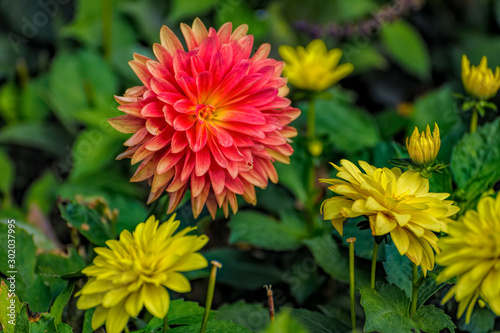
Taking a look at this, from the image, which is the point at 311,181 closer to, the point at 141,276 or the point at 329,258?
the point at 329,258

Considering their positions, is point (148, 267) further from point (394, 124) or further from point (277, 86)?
point (394, 124)

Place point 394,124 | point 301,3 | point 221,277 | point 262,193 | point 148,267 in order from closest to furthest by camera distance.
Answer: point 148,267 < point 221,277 < point 262,193 < point 394,124 < point 301,3

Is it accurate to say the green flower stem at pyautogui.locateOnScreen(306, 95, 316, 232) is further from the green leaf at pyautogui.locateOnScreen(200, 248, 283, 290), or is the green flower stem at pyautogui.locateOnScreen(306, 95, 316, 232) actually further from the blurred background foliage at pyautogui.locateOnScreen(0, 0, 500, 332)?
the green leaf at pyautogui.locateOnScreen(200, 248, 283, 290)

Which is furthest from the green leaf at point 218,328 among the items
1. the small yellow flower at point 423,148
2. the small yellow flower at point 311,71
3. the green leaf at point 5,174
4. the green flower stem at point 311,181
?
the green leaf at point 5,174

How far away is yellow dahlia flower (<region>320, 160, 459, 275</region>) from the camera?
0.61 meters

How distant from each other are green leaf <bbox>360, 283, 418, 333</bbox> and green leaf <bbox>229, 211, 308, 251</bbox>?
0.34 metres

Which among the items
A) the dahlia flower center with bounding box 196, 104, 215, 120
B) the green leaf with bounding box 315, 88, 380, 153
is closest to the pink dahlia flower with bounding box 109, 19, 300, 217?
the dahlia flower center with bounding box 196, 104, 215, 120

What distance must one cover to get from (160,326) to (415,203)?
40cm

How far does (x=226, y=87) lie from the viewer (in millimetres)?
718

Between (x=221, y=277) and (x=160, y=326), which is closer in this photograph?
(x=160, y=326)

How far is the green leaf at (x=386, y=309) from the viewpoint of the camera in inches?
25.0

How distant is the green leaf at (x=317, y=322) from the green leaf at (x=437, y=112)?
2.03 ft

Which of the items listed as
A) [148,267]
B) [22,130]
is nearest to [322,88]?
[148,267]

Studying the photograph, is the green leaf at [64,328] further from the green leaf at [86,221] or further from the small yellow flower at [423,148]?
the small yellow flower at [423,148]
